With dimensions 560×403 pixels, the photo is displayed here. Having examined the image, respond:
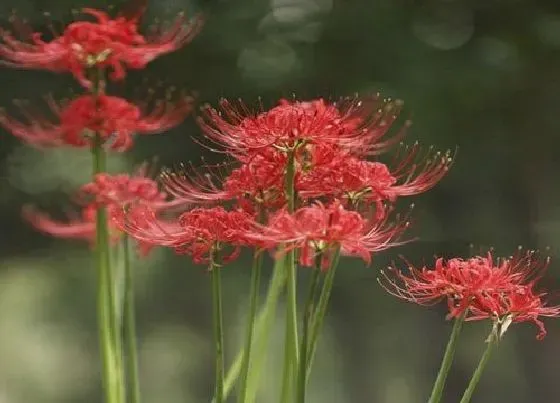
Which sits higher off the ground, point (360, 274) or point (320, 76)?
point (320, 76)

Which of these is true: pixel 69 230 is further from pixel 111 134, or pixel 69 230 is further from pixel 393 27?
pixel 393 27

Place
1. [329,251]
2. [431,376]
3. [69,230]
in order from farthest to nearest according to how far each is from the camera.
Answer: [431,376]
[69,230]
[329,251]

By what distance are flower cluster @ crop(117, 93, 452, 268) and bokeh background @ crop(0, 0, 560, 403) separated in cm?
69

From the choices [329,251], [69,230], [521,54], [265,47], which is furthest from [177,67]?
[329,251]

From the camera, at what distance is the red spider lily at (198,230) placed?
1.32 ft

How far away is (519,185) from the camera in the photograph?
1.23m

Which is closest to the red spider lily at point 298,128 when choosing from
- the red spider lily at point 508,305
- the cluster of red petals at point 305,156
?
the cluster of red petals at point 305,156

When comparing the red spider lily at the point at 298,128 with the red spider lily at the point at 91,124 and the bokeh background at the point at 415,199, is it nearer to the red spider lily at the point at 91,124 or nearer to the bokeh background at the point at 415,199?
the red spider lily at the point at 91,124

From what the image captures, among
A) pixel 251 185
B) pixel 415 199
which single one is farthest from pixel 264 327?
pixel 415 199

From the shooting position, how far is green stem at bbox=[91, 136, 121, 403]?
16.8 inches

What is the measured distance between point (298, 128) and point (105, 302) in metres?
0.14

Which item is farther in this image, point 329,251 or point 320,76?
point 320,76

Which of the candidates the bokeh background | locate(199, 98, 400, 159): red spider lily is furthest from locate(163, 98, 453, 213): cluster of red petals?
the bokeh background

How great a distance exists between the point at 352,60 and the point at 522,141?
29cm
